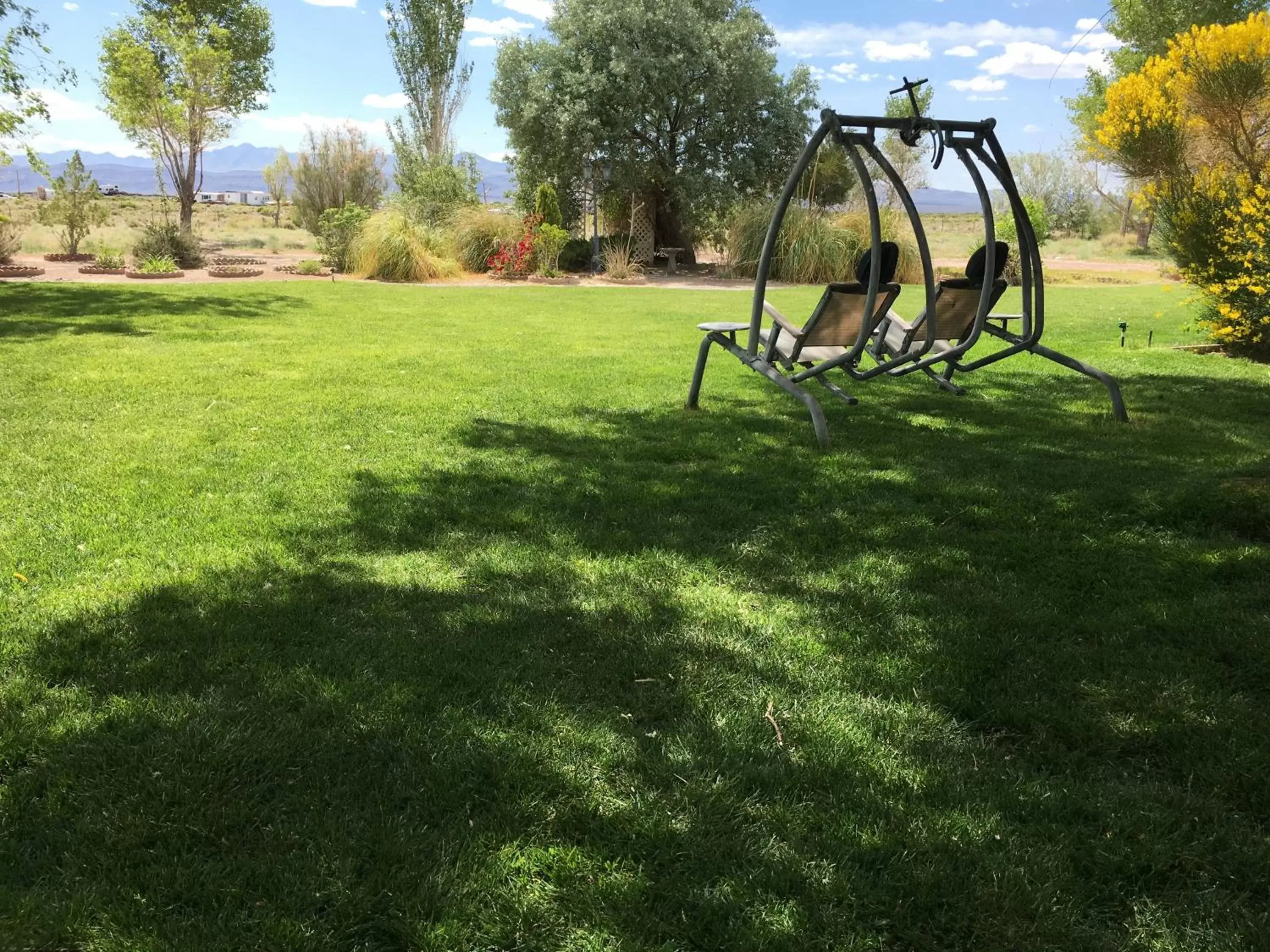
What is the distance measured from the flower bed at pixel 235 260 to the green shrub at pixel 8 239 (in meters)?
3.41

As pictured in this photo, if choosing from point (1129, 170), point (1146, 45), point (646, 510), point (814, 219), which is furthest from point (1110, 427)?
point (1146, 45)

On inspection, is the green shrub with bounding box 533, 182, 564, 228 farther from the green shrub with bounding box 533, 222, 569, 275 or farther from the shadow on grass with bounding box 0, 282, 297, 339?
the shadow on grass with bounding box 0, 282, 297, 339

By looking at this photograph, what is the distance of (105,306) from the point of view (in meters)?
9.94

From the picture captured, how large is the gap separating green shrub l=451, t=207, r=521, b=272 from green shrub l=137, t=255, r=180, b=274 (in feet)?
17.0

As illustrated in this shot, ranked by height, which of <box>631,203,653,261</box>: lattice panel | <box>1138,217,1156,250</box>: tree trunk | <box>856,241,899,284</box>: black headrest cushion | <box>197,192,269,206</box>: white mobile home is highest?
<box>197,192,269,206</box>: white mobile home

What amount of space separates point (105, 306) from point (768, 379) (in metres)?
8.51

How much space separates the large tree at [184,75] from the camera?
61.8 feet

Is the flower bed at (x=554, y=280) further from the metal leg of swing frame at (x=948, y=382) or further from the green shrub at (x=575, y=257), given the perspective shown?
the metal leg of swing frame at (x=948, y=382)

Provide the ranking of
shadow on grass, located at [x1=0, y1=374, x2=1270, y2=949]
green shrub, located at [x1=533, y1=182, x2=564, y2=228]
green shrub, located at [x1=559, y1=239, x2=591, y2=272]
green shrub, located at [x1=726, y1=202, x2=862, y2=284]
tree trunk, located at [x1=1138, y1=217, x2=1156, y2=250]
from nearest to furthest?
shadow on grass, located at [x1=0, y1=374, x2=1270, y2=949]
green shrub, located at [x1=726, y1=202, x2=862, y2=284]
green shrub, located at [x1=533, y1=182, x2=564, y2=228]
green shrub, located at [x1=559, y1=239, x2=591, y2=272]
tree trunk, located at [x1=1138, y1=217, x2=1156, y2=250]

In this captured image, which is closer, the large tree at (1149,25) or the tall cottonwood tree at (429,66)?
the large tree at (1149,25)

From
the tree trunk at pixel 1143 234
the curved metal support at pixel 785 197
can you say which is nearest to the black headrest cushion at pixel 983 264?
the curved metal support at pixel 785 197

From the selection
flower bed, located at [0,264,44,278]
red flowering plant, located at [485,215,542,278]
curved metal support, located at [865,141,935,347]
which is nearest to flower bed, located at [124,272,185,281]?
flower bed, located at [0,264,44,278]

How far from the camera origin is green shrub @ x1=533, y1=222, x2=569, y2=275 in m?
16.8

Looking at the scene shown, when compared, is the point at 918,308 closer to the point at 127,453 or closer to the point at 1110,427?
the point at 1110,427
